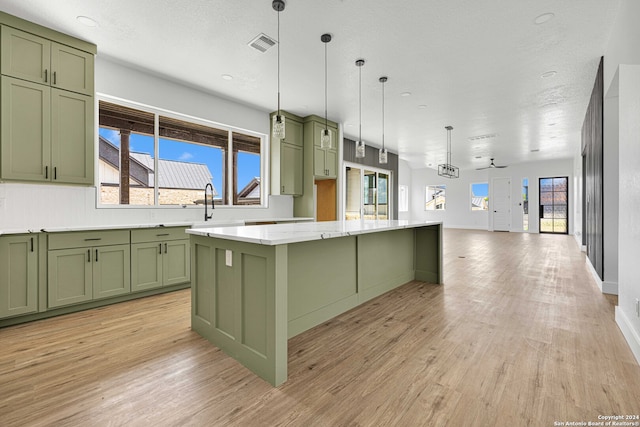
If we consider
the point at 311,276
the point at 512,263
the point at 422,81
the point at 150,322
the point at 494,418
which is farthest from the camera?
the point at 512,263

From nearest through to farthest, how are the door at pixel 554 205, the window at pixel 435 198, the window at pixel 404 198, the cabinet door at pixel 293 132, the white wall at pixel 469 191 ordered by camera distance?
1. the cabinet door at pixel 293 132
2. the door at pixel 554 205
3. the white wall at pixel 469 191
4. the window at pixel 404 198
5. the window at pixel 435 198

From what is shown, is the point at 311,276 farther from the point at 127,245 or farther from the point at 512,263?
the point at 512,263

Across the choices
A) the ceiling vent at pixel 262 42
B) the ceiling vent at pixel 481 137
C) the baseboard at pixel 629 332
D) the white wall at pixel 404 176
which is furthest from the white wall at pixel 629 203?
the white wall at pixel 404 176

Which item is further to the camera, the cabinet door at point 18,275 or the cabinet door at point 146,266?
the cabinet door at point 146,266

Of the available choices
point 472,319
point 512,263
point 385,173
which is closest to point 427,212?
point 385,173

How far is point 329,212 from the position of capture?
6754mm

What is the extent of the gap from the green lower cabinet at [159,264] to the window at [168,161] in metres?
0.87

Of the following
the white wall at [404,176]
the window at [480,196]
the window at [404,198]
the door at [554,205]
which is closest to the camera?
the door at [554,205]

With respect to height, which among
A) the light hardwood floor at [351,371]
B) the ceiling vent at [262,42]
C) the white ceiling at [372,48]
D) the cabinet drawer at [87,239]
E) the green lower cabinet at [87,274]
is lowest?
the light hardwood floor at [351,371]

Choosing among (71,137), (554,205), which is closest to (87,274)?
(71,137)

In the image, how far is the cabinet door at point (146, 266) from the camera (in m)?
3.51

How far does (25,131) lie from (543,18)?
5.17 meters

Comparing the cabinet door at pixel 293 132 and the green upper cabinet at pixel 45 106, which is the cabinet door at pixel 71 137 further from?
the cabinet door at pixel 293 132

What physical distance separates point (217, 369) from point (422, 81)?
4.37 m
